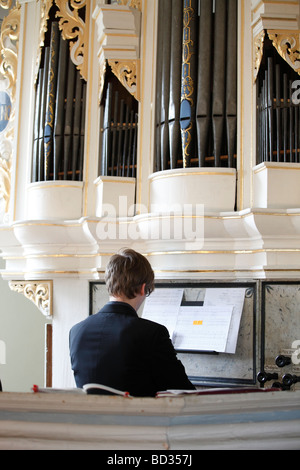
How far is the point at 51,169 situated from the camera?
5.77 m

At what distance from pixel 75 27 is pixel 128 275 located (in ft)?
11.1

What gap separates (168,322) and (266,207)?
1.17 metres

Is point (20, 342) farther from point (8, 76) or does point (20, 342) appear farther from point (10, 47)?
point (10, 47)

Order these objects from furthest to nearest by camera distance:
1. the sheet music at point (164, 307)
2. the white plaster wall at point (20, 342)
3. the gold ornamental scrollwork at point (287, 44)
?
1. the white plaster wall at point (20, 342)
2. the sheet music at point (164, 307)
3. the gold ornamental scrollwork at point (287, 44)

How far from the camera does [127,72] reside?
18.3ft

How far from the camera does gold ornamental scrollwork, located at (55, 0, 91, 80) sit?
5848 mm

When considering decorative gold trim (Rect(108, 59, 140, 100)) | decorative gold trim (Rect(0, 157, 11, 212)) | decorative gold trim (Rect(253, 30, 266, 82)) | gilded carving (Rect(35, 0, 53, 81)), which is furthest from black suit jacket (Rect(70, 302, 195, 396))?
gilded carving (Rect(35, 0, 53, 81))

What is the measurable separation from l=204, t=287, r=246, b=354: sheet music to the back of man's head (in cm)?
168

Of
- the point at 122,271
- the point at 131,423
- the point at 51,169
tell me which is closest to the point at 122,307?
the point at 122,271

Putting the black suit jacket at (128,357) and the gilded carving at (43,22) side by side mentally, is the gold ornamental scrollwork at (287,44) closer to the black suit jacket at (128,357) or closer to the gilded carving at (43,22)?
the gilded carving at (43,22)

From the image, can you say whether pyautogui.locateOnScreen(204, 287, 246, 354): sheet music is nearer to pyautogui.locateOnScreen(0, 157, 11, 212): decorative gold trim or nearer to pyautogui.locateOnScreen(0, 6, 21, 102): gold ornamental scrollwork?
pyautogui.locateOnScreen(0, 157, 11, 212): decorative gold trim

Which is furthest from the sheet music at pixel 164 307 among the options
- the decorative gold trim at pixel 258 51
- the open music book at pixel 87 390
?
the open music book at pixel 87 390

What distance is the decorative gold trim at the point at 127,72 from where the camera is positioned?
5547mm

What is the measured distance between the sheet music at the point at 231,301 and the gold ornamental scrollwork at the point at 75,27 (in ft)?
7.60
